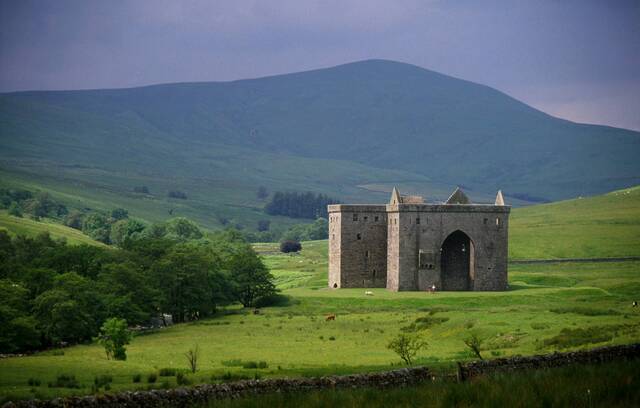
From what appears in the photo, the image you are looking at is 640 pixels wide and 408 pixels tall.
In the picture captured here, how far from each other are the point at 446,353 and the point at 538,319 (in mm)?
11084

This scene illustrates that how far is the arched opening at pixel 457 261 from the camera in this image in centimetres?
8862

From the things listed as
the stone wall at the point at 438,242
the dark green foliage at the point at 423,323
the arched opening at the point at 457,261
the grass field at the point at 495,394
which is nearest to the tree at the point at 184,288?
the stone wall at the point at 438,242

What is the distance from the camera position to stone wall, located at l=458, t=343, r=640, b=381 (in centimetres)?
3083

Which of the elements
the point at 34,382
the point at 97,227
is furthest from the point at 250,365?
the point at 97,227

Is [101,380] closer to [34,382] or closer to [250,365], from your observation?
[34,382]

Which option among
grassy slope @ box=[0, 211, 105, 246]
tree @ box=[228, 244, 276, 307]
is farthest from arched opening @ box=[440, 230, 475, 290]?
grassy slope @ box=[0, 211, 105, 246]

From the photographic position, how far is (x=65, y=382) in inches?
1444

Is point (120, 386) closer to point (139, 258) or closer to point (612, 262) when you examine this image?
point (139, 258)

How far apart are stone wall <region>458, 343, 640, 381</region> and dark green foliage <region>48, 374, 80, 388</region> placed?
14.9 meters

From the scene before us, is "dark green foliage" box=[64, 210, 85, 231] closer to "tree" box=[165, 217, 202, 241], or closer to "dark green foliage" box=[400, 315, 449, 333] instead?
"tree" box=[165, 217, 202, 241]

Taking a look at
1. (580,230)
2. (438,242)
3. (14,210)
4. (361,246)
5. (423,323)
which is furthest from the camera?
(14,210)

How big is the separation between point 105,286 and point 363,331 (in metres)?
23.5

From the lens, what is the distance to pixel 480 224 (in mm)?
87562

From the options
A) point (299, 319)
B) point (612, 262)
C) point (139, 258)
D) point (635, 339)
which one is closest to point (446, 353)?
point (635, 339)
